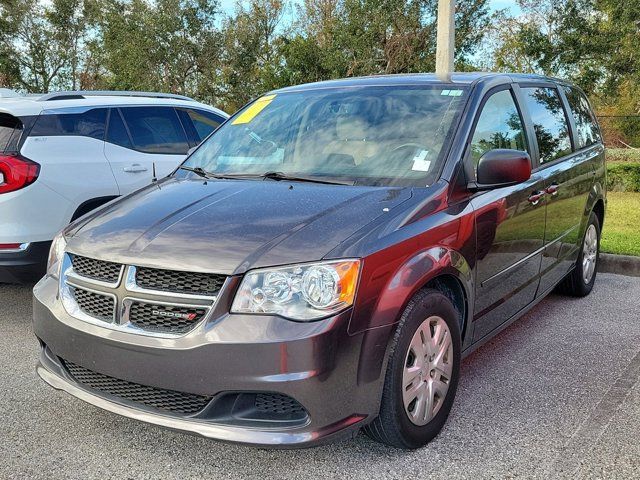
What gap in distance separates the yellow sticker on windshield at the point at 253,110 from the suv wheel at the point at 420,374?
6.40 feet

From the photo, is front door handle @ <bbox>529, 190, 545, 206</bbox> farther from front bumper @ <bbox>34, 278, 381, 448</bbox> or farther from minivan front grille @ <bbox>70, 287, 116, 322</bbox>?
minivan front grille @ <bbox>70, 287, 116, 322</bbox>

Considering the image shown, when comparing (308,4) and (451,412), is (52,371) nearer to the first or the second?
(451,412)

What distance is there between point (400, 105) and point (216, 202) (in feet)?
4.10

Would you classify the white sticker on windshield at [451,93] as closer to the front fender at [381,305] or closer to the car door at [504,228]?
the car door at [504,228]

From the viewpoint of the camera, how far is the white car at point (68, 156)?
4.46m

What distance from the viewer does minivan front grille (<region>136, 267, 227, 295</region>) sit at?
2.45m

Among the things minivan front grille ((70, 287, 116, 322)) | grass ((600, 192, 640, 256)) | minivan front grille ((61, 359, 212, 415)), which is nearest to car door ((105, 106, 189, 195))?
minivan front grille ((70, 287, 116, 322))

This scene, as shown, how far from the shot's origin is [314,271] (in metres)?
2.43

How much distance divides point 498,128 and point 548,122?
930 mm

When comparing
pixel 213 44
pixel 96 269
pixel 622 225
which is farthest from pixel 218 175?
pixel 213 44

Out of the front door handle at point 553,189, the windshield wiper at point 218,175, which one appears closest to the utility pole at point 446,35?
the front door handle at point 553,189

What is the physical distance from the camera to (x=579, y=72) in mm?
13516

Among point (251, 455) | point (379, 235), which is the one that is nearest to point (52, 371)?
point (251, 455)

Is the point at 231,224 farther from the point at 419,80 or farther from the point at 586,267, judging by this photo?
the point at 586,267
